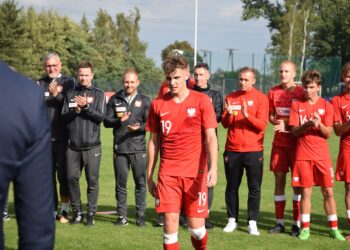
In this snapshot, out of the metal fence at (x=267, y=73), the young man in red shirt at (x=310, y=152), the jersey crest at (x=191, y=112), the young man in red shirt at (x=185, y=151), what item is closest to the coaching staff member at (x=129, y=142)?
the young man in red shirt at (x=310, y=152)

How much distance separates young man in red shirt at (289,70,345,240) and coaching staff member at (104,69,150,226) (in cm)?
218

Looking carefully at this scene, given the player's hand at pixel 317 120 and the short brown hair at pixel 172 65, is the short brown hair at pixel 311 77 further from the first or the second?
the short brown hair at pixel 172 65

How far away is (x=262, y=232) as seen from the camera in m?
7.94

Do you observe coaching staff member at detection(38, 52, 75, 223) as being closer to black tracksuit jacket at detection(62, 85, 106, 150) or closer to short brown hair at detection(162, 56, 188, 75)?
black tracksuit jacket at detection(62, 85, 106, 150)

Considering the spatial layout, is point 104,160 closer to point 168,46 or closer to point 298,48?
point 298,48

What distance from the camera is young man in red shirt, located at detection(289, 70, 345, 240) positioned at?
7.49 meters

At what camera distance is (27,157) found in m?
1.69

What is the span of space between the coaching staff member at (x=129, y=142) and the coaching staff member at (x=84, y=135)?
0.25 metres

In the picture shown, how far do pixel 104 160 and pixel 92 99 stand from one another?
8.15m

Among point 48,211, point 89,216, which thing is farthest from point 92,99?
point 48,211

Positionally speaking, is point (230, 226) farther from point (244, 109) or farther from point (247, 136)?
point (244, 109)

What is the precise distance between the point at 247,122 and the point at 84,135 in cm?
234

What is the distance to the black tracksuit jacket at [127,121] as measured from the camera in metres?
8.23

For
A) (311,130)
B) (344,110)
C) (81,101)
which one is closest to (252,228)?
(311,130)
